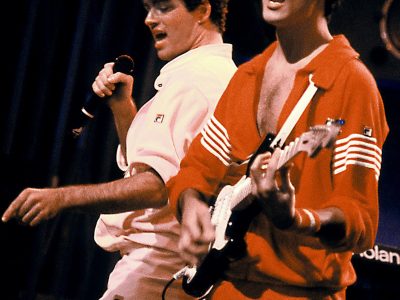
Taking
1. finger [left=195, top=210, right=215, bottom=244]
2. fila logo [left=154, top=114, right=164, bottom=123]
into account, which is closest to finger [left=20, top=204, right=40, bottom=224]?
fila logo [left=154, top=114, right=164, bottom=123]

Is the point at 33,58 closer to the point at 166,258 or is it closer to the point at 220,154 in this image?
the point at 166,258

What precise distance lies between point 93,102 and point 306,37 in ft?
3.54

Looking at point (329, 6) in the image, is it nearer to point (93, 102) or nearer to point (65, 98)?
point (93, 102)

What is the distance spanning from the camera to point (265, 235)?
5.49 feet

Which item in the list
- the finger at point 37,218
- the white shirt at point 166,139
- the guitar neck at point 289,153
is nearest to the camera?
the guitar neck at point 289,153

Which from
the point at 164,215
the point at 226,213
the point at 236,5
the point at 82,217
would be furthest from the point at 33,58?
the point at 226,213

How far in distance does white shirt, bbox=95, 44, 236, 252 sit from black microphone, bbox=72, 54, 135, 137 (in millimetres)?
251

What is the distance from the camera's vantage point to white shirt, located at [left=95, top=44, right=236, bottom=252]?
2.29 meters

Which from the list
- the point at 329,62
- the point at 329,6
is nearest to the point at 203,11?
the point at 329,6

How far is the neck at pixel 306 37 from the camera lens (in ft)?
5.82

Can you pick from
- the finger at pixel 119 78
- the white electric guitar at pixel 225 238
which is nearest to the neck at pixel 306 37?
the white electric guitar at pixel 225 238

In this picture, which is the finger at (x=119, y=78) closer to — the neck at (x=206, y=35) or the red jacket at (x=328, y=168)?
the neck at (x=206, y=35)

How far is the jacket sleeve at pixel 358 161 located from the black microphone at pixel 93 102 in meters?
1.19

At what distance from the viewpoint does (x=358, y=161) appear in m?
1.54
